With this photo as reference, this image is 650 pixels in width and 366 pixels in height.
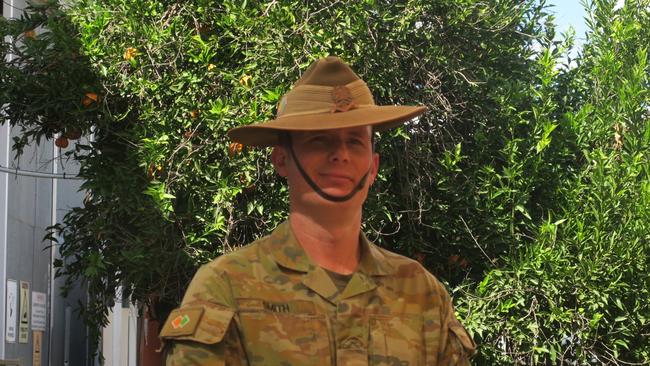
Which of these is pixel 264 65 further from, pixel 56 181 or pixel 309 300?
pixel 56 181

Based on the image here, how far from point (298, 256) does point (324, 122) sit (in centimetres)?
33

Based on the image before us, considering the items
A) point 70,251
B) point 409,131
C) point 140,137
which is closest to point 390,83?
point 409,131

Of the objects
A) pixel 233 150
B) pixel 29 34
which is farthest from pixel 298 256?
pixel 29 34

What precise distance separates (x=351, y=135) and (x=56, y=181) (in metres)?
11.5

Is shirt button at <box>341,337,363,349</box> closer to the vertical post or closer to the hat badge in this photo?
the hat badge

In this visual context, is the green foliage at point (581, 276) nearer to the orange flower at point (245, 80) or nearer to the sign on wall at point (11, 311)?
the orange flower at point (245, 80)

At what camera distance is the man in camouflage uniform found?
290 centimetres

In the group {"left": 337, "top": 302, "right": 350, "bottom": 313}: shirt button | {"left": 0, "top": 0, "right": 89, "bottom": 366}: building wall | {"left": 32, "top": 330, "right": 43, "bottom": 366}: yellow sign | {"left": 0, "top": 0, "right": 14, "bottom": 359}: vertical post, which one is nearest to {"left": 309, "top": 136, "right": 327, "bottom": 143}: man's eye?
{"left": 337, "top": 302, "right": 350, "bottom": 313}: shirt button

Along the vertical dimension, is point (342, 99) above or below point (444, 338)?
above

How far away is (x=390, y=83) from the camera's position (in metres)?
7.79

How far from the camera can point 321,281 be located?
301 centimetres

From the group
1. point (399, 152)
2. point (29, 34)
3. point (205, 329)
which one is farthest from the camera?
point (29, 34)

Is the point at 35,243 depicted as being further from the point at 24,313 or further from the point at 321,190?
the point at 321,190

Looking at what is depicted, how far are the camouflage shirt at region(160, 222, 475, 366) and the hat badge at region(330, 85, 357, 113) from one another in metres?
0.32
